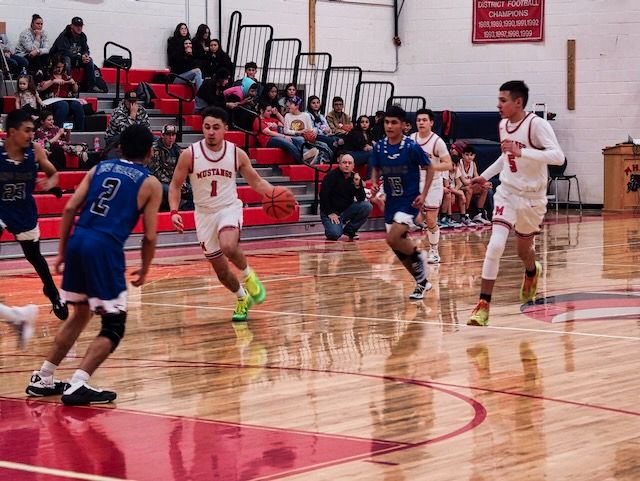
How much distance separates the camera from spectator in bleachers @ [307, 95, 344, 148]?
805 inches

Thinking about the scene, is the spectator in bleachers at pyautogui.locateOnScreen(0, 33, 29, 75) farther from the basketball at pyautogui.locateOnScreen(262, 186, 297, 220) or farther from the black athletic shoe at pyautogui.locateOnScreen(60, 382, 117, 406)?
the black athletic shoe at pyautogui.locateOnScreen(60, 382, 117, 406)

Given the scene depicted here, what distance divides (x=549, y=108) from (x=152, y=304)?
1479 centimetres

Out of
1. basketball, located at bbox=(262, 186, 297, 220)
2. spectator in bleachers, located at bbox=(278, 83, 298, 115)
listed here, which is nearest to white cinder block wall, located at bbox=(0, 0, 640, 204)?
spectator in bleachers, located at bbox=(278, 83, 298, 115)

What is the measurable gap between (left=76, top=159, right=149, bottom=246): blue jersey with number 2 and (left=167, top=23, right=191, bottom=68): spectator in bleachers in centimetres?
1392

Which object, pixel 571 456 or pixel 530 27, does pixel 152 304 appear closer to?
pixel 571 456

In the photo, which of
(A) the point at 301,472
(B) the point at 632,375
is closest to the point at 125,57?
(B) the point at 632,375

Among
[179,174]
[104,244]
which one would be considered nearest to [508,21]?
[179,174]

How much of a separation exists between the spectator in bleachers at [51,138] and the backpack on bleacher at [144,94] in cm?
284

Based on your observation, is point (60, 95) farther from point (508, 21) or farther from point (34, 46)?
point (508, 21)

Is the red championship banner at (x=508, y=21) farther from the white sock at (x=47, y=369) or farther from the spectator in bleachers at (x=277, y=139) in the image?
the white sock at (x=47, y=369)

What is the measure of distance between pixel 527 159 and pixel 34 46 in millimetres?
10515

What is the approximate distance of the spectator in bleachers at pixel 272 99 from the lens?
67.0 feet

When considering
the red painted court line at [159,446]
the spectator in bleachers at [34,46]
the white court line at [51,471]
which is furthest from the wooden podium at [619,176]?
the white court line at [51,471]

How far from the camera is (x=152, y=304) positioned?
1112 centimetres
